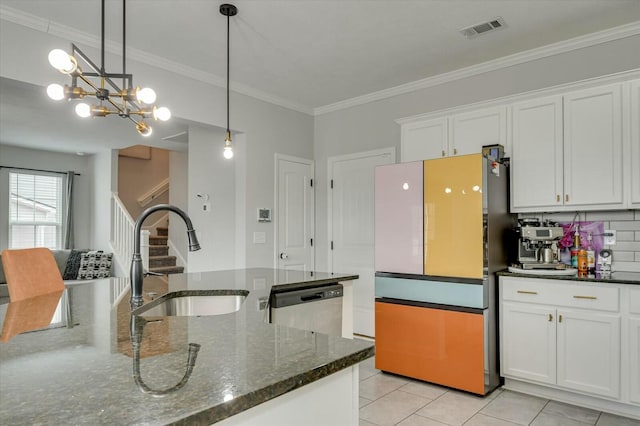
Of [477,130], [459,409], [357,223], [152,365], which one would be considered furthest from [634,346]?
[152,365]

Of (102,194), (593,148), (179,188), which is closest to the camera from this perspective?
(593,148)

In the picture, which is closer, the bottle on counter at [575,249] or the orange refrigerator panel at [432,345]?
the orange refrigerator panel at [432,345]

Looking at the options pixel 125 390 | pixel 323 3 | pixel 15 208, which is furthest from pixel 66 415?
pixel 15 208

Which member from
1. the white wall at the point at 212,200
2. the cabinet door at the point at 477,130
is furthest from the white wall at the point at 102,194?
the cabinet door at the point at 477,130

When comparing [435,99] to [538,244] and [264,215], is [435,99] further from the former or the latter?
[264,215]

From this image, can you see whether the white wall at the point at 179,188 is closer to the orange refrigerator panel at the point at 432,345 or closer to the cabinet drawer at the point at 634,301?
the orange refrigerator panel at the point at 432,345

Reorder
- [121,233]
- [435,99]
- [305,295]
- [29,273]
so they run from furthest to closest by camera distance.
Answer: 1. [121,233]
2. [435,99]
3. [305,295]
4. [29,273]

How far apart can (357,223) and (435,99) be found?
1.59m

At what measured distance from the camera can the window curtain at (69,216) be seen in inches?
300

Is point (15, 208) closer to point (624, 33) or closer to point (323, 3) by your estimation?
point (323, 3)

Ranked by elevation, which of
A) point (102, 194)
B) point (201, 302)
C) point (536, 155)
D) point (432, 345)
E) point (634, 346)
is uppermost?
point (536, 155)

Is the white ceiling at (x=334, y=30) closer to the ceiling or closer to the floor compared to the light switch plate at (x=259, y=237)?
closer to the ceiling

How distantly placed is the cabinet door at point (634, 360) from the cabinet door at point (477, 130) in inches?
62.1

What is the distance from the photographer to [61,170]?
777 centimetres
